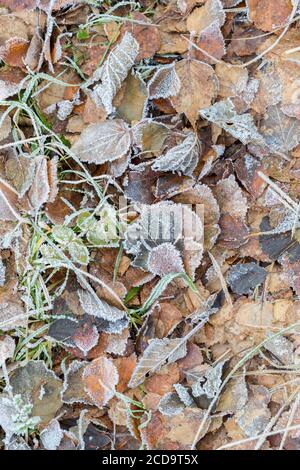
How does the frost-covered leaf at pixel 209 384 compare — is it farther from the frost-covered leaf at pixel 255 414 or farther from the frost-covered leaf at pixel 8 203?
the frost-covered leaf at pixel 8 203

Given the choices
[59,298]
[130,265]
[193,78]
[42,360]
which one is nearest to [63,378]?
[42,360]

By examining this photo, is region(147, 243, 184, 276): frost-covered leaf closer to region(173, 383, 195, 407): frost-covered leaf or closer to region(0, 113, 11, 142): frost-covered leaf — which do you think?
region(173, 383, 195, 407): frost-covered leaf

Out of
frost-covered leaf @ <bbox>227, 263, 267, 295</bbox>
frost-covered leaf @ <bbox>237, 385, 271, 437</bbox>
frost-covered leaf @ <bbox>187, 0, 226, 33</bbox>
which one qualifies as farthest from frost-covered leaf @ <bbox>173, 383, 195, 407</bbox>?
frost-covered leaf @ <bbox>187, 0, 226, 33</bbox>

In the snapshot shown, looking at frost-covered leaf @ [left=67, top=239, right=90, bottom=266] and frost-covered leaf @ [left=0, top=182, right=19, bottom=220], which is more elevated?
frost-covered leaf @ [left=0, top=182, right=19, bottom=220]

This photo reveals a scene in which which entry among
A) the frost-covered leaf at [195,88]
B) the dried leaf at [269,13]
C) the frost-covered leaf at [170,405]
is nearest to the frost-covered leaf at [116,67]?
the frost-covered leaf at [195,88]

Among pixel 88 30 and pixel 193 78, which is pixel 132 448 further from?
pixel 88 30

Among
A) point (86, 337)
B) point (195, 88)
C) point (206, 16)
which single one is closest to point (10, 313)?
point (86, 337)
